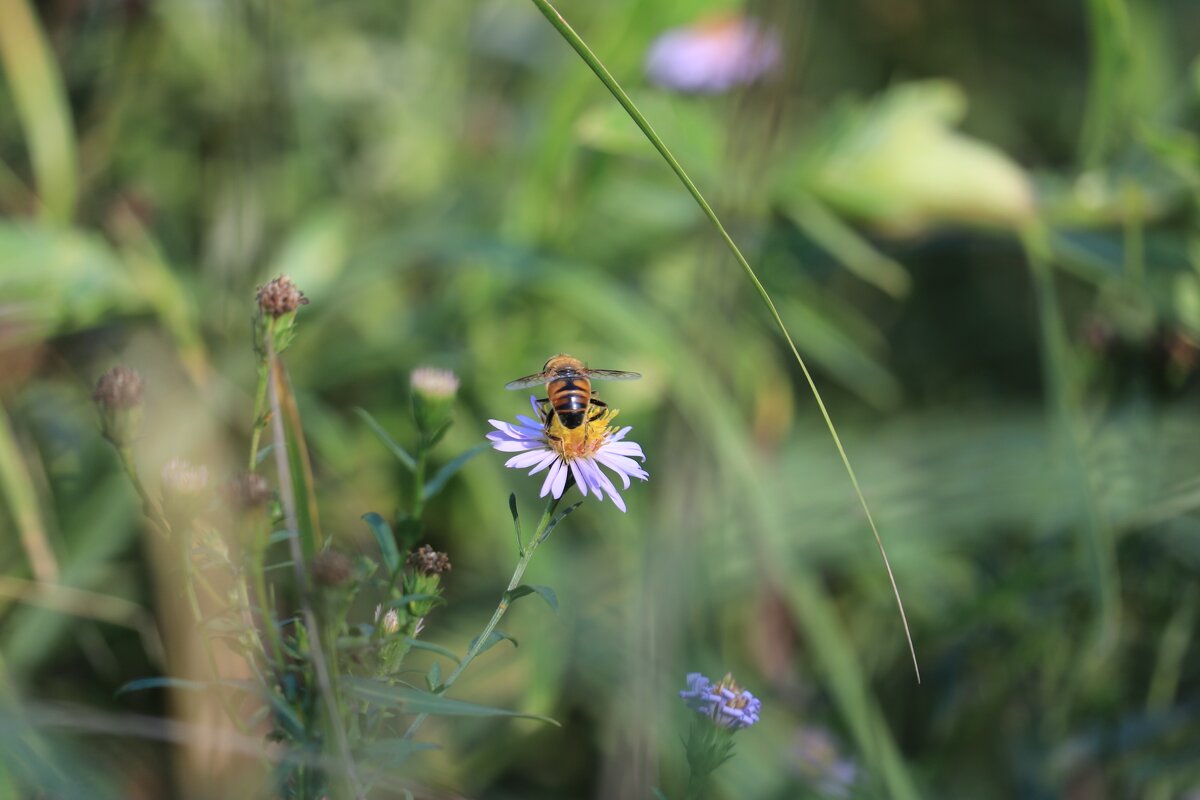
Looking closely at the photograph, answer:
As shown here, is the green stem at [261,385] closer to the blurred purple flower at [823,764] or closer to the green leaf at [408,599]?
the green leaf at [408,599]

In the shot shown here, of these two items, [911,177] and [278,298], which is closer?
[278,298]

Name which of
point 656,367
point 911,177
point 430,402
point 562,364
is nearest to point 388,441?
point 430,402

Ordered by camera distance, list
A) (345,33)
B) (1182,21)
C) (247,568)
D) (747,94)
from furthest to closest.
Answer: (1182,21) → (345,33) → (747,94) → (247,568)

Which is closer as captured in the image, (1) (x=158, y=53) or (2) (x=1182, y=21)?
(1) (x=158, y=53)

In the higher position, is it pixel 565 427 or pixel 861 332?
pixel 861 332

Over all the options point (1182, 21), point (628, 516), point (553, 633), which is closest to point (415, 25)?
point (628, 516)

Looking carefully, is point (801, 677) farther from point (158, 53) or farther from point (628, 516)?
point (158, 53)

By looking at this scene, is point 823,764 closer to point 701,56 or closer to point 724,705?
point 724,705
